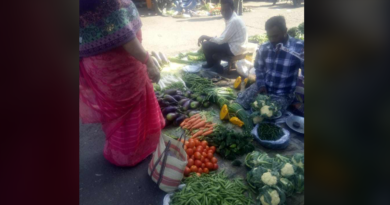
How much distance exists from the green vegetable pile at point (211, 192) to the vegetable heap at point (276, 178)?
178 mm

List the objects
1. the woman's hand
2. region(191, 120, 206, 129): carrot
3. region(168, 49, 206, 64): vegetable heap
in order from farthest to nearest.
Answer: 1. region(168, 49, 206, 64): vegetable heap
2. region(191, 120, 206, 129): carrot
3. the woman's hand

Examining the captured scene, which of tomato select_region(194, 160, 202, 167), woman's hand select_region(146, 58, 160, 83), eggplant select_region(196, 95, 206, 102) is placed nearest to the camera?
woman's hand select_region(146, 58, 160, 83)

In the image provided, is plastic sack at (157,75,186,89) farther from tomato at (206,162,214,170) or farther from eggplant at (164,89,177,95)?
tomato at (206,162,214,170)

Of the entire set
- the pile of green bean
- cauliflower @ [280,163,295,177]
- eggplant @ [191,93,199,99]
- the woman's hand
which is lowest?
cauliflower @ [280,163,295,177]

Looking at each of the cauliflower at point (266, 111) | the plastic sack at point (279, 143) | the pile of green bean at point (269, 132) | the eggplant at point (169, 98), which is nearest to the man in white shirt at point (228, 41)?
the eggplant at point (169, 98)

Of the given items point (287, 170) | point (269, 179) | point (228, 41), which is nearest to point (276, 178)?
point (269, 179)

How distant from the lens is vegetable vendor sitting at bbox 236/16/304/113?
4059 mm

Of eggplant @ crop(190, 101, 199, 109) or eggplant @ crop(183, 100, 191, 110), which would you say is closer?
eggplant @ crop(183, 100, 191, 110)

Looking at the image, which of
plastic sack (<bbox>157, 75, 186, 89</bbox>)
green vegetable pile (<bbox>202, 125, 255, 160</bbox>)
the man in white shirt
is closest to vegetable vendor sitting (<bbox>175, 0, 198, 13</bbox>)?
the man in white shirt

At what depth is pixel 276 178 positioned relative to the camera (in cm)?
285

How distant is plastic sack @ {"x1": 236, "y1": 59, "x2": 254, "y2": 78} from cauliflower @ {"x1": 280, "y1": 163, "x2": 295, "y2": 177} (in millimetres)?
3308
